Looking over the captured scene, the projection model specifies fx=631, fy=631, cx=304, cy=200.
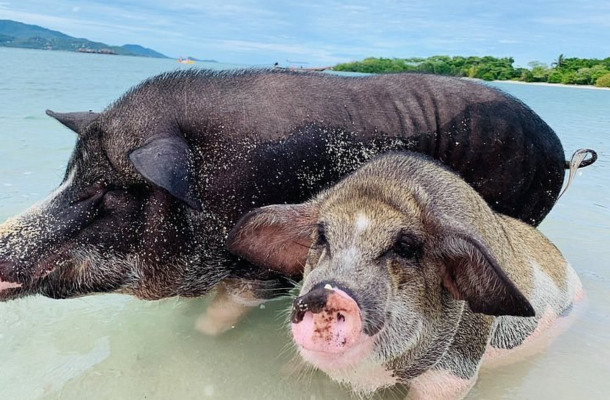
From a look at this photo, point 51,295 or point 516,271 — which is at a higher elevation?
point 516,271

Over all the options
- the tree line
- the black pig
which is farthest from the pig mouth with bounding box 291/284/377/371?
the tree line

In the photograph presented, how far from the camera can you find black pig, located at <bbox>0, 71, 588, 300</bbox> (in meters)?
3.64

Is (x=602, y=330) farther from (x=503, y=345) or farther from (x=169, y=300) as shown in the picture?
(x=169, y=300)

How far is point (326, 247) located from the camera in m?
2.89

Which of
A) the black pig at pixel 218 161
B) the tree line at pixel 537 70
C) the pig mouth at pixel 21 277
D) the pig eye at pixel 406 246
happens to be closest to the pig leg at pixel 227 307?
the black pig at pixel 218 161

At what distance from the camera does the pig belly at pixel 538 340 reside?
12.6 ft

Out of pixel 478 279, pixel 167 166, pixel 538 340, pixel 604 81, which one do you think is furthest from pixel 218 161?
pixel 604 81

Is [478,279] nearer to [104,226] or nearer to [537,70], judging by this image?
[104,226]

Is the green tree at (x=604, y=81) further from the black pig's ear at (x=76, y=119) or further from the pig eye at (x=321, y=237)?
the pig eye at (x=321, y=237)

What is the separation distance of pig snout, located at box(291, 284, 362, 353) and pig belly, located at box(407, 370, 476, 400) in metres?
0.99

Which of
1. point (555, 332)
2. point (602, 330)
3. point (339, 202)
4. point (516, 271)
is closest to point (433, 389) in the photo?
point (516, 271)

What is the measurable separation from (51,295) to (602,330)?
3.69m

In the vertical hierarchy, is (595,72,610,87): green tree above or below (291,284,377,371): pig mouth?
below

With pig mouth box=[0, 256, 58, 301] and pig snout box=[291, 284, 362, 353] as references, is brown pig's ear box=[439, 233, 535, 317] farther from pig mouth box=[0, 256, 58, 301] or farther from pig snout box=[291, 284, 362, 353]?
pig mouth box=[0, 256, 58, 301]
